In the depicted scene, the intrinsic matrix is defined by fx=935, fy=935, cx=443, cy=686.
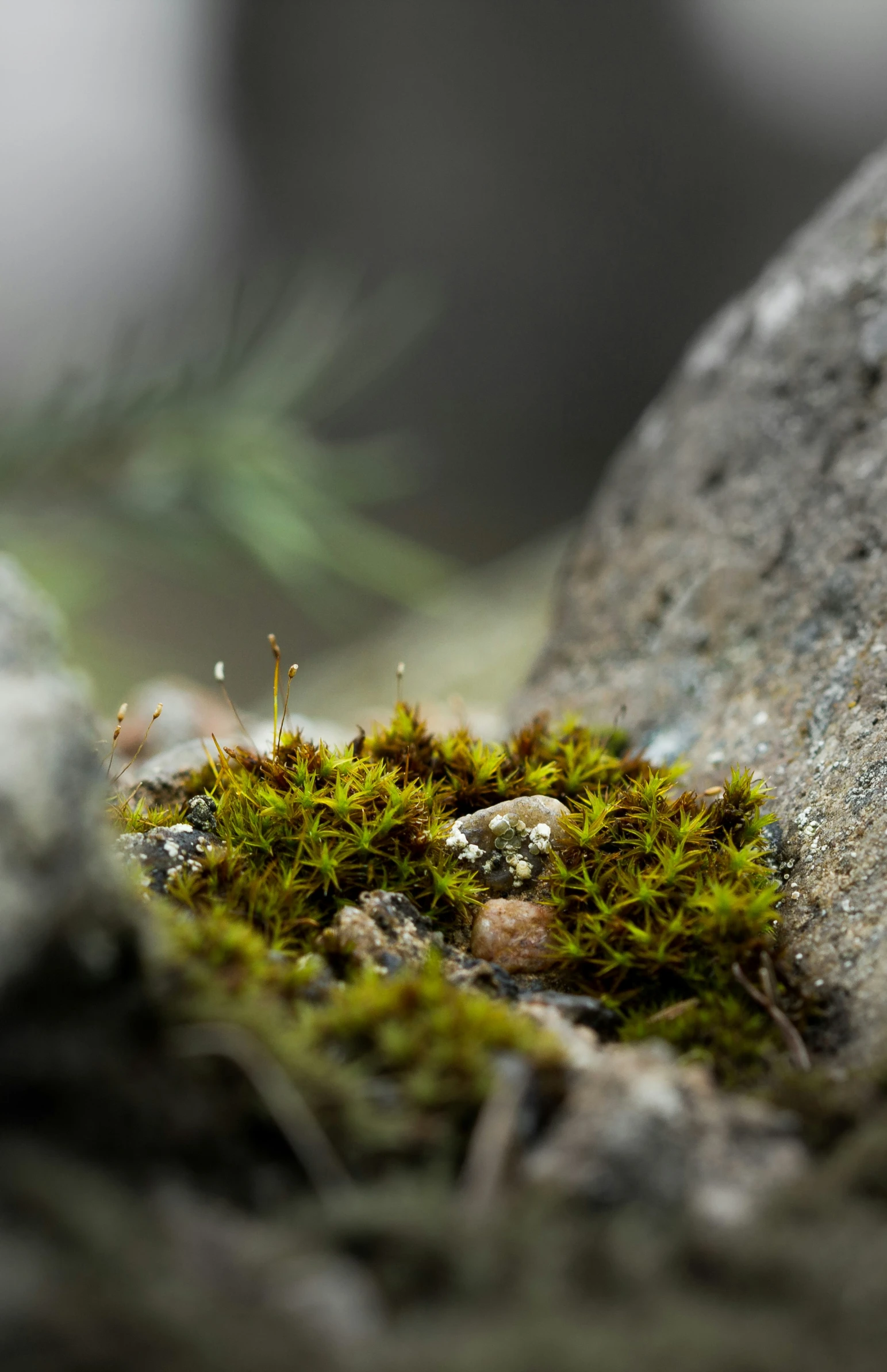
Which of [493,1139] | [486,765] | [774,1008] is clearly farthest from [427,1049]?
[486,765]

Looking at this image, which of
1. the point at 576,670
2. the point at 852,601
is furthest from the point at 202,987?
the point at 576,670

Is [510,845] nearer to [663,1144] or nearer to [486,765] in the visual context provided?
[486,765]

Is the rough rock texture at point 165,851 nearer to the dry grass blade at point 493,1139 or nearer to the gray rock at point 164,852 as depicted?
the gray rock at point 164,852

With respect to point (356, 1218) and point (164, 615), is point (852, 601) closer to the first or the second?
point (356, 1218)

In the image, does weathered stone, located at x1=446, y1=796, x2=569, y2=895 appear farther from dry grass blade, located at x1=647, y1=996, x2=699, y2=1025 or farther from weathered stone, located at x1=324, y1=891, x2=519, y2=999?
dry grass blade, located at x1=647, y1=996, x2=699, y2=1025

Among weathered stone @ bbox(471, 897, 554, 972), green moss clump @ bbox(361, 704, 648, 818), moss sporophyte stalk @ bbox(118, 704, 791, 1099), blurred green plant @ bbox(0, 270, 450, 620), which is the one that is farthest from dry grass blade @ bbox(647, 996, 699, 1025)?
blurred green plant @ bbox(0, 270, 450, 620)
